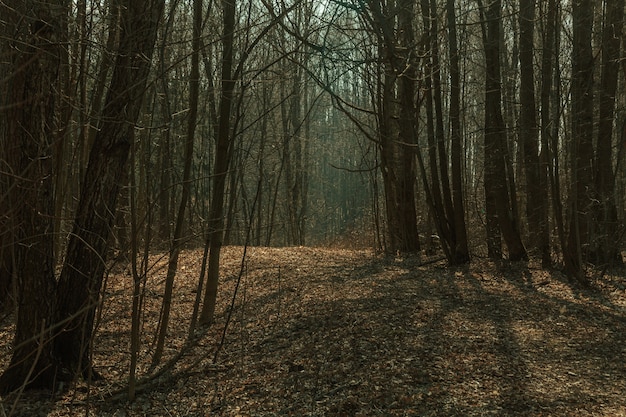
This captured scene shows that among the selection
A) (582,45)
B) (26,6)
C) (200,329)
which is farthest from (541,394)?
(582,45)

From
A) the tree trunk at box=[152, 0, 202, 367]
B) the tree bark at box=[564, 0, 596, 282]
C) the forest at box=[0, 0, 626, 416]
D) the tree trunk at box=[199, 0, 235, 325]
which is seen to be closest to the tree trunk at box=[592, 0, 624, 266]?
the forest at box=[0, 0, 626, 416]

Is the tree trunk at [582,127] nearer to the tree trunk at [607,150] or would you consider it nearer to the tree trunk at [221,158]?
the tree trunk at [607,150]

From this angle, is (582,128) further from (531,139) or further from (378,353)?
(378,353)

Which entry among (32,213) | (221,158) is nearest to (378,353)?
(221,158)

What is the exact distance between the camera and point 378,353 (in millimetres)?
5258

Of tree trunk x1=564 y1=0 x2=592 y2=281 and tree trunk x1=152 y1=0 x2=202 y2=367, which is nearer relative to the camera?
tree trunk x1=152 y1=0 x2=202 y2=367

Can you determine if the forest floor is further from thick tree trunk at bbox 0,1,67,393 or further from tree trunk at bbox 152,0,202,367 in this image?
thick tree trunk at bbox 0,1,67,393

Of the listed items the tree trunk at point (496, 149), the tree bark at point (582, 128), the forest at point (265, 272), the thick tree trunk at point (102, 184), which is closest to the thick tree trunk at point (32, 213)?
the forest at point (265, 272)

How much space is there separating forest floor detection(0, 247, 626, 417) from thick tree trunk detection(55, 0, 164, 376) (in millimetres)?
319

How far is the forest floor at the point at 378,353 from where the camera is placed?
4387mm

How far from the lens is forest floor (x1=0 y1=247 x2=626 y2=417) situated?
4.39 m

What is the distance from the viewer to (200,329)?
20.8 ft

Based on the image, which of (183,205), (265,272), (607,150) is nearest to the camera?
(183,205)

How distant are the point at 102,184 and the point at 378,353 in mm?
2813
